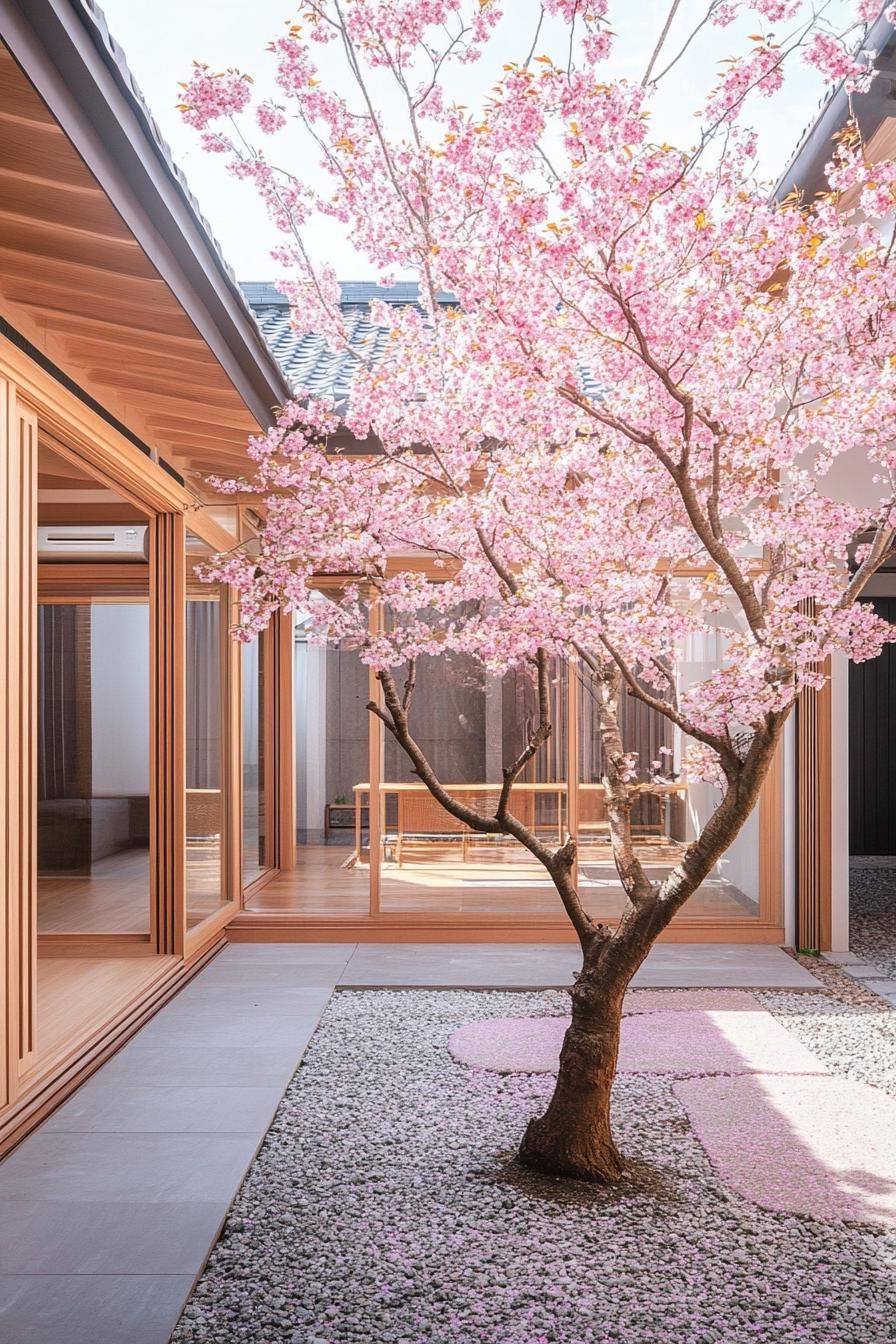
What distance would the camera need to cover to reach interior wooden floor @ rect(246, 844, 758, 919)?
6434 mm

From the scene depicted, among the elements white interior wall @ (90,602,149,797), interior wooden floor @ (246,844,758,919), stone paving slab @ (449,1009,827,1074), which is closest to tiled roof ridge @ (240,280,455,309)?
white interior wall @ (90,602,149,797)

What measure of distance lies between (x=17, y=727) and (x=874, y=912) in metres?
6.24

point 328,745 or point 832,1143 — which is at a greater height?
point 328,745

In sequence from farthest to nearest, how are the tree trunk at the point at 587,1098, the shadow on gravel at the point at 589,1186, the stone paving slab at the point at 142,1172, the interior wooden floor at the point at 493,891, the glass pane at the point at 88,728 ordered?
1. the glass pane at the point at 88,728
2. the interior wooden floor at the point at 493,891
3. the tree trunk at the point at 587,1098
4. the shadow on gravel at the point at 589,1186
5. the stone paving slab at the point at 142,1172

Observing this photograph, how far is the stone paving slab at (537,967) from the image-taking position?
5.28 m

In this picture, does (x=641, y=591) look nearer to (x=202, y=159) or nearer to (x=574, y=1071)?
(x=574, y=1071)

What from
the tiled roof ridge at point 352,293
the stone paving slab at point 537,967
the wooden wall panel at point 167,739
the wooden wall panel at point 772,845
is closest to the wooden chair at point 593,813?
the stone paving slab at point 537,967

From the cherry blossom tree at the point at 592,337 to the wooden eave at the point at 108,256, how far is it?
353 mm

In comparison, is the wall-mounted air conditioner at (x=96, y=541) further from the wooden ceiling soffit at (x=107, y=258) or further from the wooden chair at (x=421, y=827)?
the wooden chair at (x=421, y=827)

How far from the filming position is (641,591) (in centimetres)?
371

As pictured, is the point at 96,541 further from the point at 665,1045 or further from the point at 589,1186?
the point at 589,1186

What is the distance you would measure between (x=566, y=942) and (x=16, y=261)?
183 inches

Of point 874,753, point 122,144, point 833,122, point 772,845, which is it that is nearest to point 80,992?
Result: point 122,144

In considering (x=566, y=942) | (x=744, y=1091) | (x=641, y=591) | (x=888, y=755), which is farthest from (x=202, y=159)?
(x=888, y=755)
